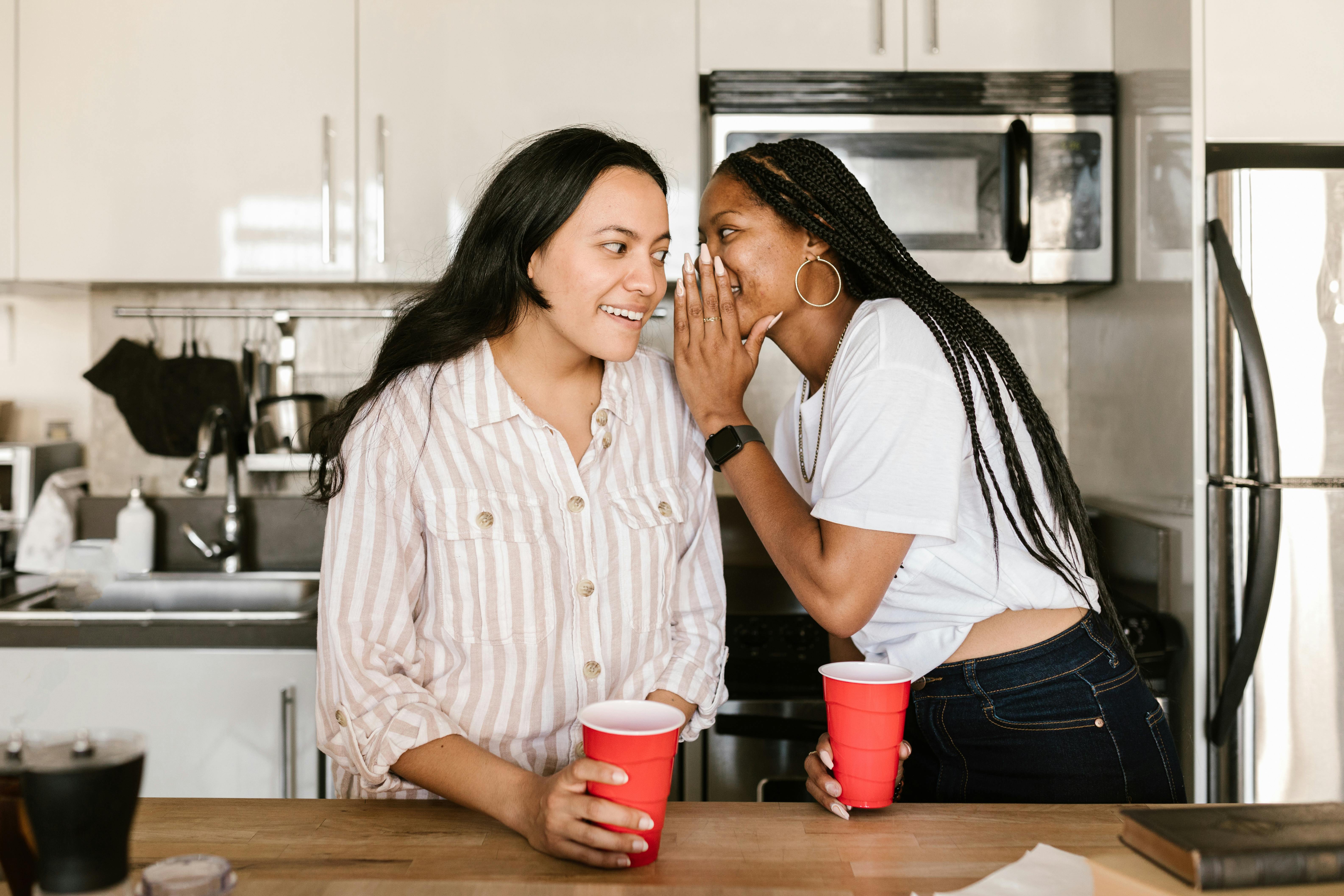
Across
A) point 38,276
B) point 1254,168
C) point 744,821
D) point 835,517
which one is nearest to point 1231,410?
point 1254,168

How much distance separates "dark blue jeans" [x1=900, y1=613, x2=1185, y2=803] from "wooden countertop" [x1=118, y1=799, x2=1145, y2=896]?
21cm

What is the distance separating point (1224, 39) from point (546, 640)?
1.80m

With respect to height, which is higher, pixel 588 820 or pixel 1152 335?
pixel 1152 335

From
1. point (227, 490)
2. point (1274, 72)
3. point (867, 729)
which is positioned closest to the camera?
point (867, 729)

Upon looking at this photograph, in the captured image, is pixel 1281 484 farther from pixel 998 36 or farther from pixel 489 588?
pixel 489 588

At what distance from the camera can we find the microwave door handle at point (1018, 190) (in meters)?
2.23

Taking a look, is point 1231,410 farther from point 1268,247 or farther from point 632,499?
point 632,499

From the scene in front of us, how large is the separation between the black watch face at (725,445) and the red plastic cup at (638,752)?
47cm

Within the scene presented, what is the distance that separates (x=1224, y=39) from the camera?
1.93 metres

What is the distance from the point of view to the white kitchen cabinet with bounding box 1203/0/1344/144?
192cm

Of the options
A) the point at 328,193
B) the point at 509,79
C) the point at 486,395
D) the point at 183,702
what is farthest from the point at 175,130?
the point at 486,395

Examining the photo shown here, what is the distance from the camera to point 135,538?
246 cm

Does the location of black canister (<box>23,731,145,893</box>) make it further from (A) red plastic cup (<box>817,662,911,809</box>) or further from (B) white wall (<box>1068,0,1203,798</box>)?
(B) white wall (<box>1068,0,1203,798</box>)

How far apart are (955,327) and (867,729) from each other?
0.53 meters
